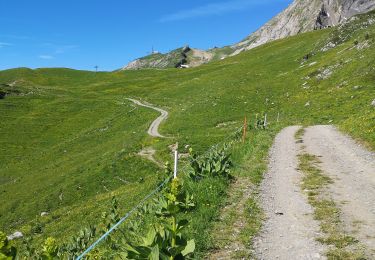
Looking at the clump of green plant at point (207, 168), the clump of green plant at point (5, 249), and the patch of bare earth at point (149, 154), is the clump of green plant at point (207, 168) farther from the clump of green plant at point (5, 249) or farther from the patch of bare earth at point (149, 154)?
the patch of bare earth at point (149, 154)

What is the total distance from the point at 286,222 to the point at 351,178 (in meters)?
6.91

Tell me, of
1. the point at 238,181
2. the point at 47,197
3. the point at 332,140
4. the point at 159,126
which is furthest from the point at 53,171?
the point at 238,181

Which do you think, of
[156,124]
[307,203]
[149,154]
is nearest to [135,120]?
[156,124]

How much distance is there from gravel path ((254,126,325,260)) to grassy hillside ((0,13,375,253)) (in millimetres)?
10848

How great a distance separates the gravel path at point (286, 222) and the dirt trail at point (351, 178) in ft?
3.76

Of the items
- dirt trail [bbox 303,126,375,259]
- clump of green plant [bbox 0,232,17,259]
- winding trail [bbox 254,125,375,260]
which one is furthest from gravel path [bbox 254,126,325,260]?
clump of green plant [bbox 0,232,17,259]

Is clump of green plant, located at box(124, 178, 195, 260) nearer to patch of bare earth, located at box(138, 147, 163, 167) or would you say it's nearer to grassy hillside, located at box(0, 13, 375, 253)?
grassy hillside, located at box(0, 13, 375, 253)

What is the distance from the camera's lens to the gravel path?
9828 mm

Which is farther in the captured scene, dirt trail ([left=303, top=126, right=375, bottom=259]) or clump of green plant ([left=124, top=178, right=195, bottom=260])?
dirt trail ([left=303, top=126, right=375, bottom=259])

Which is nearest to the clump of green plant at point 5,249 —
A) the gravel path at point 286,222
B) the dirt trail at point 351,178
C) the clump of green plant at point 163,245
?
the clump of green plant at point 163,245

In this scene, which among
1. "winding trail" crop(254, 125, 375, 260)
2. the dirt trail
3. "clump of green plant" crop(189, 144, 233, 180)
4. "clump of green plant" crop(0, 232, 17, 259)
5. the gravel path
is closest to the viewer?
Result: "clump of green plant" crop(0, 232, 17, 259)

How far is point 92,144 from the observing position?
6309 cm

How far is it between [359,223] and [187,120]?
1882 inches

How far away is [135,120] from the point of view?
73.1 meters
